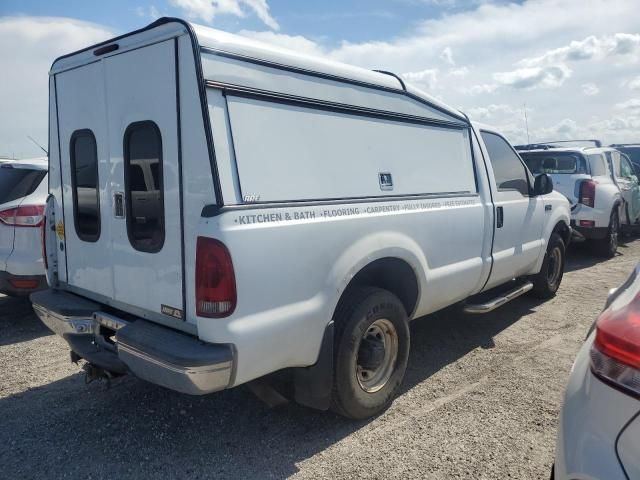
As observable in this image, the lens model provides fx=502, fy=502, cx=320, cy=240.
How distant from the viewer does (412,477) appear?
2.76m

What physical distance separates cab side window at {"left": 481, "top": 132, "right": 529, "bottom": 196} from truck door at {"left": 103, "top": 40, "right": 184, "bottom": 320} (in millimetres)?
3080

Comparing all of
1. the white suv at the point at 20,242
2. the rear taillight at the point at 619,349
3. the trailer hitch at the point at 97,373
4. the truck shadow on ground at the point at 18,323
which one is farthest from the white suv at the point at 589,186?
the truck shadow on ground at the point at 18,323

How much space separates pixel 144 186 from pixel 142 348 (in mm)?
929

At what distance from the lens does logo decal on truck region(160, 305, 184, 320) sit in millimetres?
2675

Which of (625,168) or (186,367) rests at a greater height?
(625,168)

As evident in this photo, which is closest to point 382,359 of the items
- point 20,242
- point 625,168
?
point 20,242

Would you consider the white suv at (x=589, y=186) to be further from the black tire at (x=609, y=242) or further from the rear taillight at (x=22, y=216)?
the rear taillight at (x=22, y=216)

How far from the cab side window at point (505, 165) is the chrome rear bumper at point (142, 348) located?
130 inches

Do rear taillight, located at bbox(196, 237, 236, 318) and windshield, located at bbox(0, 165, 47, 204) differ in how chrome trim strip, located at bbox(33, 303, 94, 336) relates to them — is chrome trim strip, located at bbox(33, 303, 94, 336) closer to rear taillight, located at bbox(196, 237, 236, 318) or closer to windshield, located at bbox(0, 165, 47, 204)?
rear taillight, located at bbox(196, 237, 236, 318)

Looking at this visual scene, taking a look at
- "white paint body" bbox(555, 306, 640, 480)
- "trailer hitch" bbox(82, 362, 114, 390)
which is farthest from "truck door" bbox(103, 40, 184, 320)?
"white paint body" bbox(555, 306, 640, 480)

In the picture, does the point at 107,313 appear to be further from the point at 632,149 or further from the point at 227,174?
the point at 632,149

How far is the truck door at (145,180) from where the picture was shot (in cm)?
266

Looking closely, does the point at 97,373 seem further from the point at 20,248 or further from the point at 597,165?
the point at 597,165

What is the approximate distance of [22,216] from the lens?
4.91m
